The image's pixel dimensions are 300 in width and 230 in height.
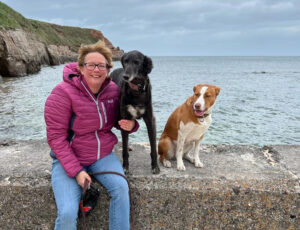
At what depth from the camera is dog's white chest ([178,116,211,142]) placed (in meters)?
2.89

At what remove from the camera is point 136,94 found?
2.77m

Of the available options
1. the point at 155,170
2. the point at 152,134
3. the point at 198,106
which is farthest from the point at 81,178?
the point at 198,106

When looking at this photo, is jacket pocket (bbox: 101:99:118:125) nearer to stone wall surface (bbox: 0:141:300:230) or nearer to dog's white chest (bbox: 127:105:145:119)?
dog's white chest (bbox: 127:105:145:119)

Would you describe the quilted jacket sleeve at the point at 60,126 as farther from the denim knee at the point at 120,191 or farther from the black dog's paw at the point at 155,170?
the black dog's paw at the point at 155,170

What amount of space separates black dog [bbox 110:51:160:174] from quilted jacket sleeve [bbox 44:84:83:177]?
1.99 ft

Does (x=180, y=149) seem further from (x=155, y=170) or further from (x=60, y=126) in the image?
(x=60, y=126)

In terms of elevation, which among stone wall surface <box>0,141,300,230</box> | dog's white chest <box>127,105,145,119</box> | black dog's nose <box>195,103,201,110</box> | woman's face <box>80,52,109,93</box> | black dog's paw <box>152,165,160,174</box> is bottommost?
stone wall surface <box>0,141,300,230</box>

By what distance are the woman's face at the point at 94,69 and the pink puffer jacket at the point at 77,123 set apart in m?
0.06

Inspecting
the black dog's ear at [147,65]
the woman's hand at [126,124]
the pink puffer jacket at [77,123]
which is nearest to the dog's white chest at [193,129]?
the woman's hand at [126,124]

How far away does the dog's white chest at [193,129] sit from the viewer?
2.89 meters

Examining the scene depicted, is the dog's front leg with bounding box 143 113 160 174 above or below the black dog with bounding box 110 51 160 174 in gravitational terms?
below

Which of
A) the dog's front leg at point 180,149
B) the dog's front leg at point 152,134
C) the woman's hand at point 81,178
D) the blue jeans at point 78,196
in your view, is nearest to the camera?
the blue jeans at point 78,196

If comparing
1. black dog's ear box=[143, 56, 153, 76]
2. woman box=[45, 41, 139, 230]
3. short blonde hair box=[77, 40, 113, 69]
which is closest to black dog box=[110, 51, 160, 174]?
black dog's ear box=[143, 56, 153, 76]

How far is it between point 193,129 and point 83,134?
1187 millimetres
